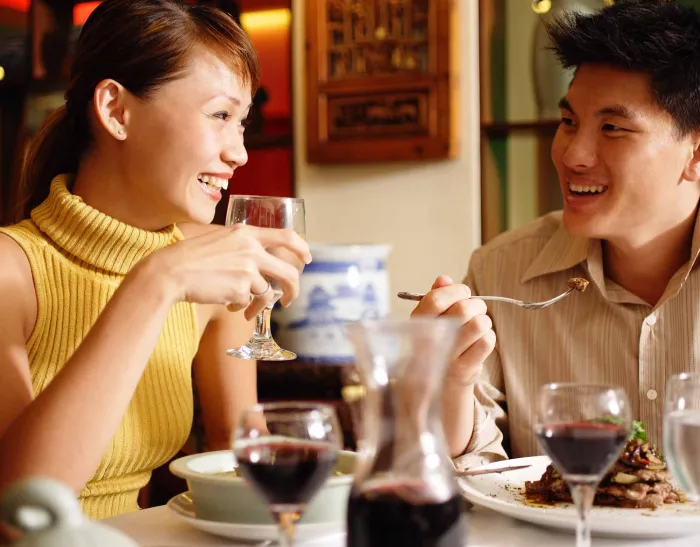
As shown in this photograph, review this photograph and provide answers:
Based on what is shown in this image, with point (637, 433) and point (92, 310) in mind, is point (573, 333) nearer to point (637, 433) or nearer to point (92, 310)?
point (637, 433)

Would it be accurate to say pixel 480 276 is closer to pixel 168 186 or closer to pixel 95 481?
pixel 168 186

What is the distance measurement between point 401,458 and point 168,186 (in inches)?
40.8

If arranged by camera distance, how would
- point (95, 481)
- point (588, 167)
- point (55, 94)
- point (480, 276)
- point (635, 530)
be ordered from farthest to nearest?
point (55, 94)
point (480, 276)
point (588, 167)
point (95, 481)
point (635, 530)

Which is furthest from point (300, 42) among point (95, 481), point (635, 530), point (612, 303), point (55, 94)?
point (635, 530)

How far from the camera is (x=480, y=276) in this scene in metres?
2.22

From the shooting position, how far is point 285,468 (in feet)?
3.05

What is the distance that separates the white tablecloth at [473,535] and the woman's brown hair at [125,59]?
86cm

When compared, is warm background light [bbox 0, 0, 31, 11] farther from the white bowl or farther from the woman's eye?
the white bowl

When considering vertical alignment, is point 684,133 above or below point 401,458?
above

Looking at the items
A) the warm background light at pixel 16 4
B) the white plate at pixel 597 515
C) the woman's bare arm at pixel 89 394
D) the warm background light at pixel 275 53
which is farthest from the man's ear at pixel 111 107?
the warm background light at pixel 16 4

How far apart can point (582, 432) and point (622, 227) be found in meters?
1.05

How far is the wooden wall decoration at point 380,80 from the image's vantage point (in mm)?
3432

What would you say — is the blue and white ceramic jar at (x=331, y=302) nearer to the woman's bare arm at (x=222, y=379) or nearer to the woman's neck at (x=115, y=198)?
the woman's bare arm at (x=222, y=379)

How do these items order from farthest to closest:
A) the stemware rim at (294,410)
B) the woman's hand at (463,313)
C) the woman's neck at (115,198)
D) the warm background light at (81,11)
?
the warm background light at (81,11)
the woman's neck at (115,198)
the woman's hand at (463,313)
the stemware rim at (294,410)
